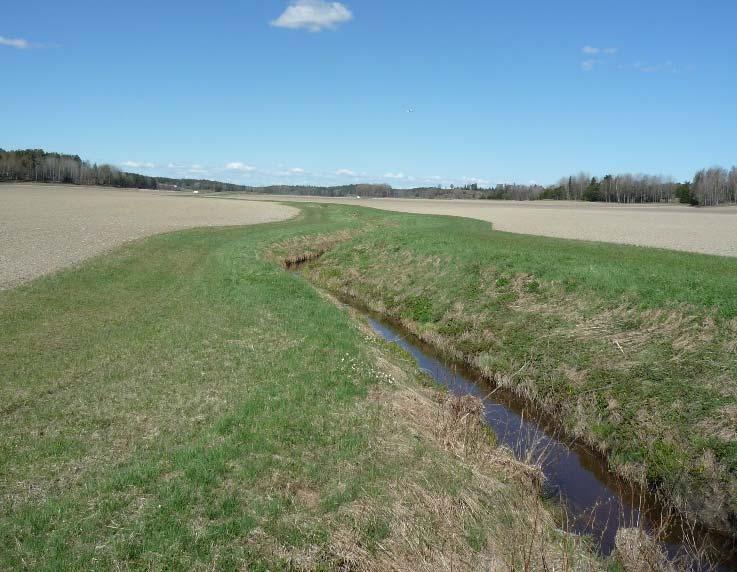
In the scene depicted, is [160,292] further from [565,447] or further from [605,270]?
[605,270]

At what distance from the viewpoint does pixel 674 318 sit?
583 inches

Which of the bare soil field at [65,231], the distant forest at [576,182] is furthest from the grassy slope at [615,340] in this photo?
the distant forest at [576,182]

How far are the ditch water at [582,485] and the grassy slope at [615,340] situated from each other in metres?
0.40

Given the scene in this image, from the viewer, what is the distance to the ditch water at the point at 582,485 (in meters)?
8.62

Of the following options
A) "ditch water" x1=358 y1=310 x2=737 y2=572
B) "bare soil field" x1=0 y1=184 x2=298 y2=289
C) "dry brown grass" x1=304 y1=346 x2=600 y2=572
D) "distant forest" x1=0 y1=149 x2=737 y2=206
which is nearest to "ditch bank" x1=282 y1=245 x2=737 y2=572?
"ditch water" x1=358 y1=310 x2=737 y2=572

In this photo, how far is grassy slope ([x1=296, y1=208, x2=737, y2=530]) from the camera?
10.5 meters

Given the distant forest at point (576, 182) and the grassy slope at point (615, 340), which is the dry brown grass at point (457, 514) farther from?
the distant forest at point (576, 182)

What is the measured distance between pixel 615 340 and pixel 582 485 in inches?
232

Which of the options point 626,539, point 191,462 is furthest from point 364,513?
point 626,539

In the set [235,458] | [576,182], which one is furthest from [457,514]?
[576,182]

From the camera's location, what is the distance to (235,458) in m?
8.72

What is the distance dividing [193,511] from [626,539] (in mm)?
6067

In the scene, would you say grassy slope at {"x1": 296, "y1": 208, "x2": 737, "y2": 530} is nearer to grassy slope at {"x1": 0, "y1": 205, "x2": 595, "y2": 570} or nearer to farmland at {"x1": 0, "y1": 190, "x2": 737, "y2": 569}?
farmland at {"x1": 0, "y1": 190, "x2": 737, "y2": 569}

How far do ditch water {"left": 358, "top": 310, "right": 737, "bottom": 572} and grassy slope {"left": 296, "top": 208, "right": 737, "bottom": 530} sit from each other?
400 millimetres
